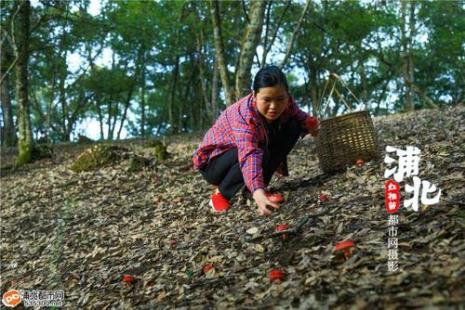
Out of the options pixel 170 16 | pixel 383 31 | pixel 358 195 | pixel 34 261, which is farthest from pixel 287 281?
pixel 383 31

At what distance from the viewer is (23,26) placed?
11.9m

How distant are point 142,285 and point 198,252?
54 cm

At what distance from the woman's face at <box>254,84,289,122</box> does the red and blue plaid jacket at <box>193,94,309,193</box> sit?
0.41ft

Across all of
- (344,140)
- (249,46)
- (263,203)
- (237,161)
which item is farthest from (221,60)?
(263,203)

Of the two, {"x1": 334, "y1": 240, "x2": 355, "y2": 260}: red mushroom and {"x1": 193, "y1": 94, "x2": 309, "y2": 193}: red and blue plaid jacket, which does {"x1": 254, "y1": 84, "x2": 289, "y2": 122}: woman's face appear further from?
{"x1": 334, "y1": 240, "x2": 355, "y2": 260}: red mushroom

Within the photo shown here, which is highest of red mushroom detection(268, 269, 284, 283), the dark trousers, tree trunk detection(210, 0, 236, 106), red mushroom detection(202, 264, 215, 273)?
tree trunk detection(210, 0, 236, 106)

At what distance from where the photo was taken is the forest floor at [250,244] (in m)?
2.68

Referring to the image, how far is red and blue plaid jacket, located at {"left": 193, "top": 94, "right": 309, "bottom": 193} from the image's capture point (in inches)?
148

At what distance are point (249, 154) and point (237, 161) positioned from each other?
2.44 ft

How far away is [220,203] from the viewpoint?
4.94 meters

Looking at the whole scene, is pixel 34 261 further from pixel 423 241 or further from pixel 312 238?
pixel 423 241

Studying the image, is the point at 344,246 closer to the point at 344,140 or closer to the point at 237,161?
the point at 237,161

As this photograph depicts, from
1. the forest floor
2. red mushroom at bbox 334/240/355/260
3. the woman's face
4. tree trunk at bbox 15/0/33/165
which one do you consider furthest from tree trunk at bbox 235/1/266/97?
tree trunk at bbox 15/0/33/165

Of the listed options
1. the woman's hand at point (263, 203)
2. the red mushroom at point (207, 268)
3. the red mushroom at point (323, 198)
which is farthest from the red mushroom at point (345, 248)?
the red mushroom at point (323, 198)
